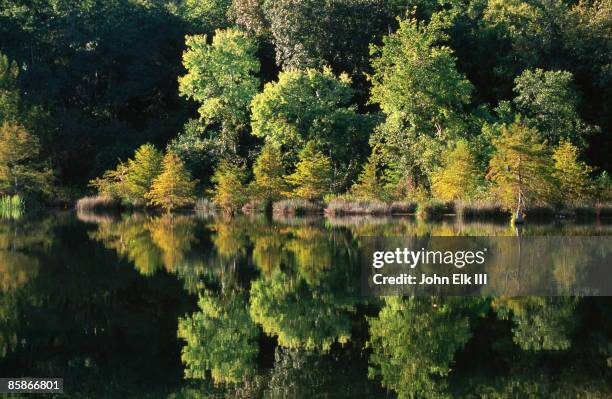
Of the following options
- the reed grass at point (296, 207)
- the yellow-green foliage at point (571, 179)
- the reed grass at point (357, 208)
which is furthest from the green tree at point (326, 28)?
the yellow-green foliage at point (571, 179)

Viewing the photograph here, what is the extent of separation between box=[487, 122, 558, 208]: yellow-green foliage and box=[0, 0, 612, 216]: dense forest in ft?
0.25

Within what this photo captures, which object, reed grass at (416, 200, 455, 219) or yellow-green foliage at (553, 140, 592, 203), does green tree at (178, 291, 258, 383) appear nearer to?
reed grass at (416, 200, 455, 219)

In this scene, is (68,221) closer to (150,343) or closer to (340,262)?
(340,262)

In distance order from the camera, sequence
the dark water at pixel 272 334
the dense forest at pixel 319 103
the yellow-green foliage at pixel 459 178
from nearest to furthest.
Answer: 1. the dark water at pixel 272 334
2. the yellow-green foliage at pixel 459 178
3. the dense forest at pixel 319 103

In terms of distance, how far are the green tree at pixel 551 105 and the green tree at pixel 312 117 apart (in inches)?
310

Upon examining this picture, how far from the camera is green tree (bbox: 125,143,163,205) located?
41.9 meters

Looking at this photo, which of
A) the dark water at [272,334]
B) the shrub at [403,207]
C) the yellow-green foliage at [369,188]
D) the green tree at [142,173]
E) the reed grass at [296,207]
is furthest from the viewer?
the green tree at [142,173]

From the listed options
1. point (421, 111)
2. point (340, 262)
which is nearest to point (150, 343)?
point (340, 262)

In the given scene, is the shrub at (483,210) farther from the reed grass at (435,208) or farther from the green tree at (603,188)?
the green tree at (603,188)

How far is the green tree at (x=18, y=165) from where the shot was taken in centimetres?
4084

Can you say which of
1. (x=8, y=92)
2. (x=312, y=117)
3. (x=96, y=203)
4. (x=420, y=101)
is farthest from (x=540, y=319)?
(x=8, y=92)

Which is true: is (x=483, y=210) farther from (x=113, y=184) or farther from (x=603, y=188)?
(x=113, y=184)

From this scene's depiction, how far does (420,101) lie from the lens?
40.1m

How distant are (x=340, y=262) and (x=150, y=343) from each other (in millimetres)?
7962
